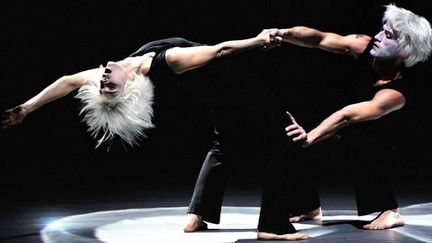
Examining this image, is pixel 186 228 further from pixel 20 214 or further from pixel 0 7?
pixel 0 7

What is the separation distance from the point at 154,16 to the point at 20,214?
249 centimetres

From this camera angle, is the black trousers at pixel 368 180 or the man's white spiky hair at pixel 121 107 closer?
the man's white spiky hair at pixel 121 107

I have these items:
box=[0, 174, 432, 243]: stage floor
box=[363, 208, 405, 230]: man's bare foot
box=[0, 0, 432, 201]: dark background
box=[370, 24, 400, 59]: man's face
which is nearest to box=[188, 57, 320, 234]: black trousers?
box=[0, 174, 432, 243]: stage floor

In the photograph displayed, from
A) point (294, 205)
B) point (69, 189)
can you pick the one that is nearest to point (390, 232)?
point (294, 205)

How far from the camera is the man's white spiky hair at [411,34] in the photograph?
3.77 m

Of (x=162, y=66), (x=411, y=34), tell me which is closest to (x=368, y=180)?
(x=411, y=34)

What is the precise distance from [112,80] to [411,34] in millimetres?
1583

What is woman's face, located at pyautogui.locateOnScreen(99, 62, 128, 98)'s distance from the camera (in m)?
3.55

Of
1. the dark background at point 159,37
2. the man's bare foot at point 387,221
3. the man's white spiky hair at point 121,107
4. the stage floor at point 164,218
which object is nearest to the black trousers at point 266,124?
the stage floor at point 164,218

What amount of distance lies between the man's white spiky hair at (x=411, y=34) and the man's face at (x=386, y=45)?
0.03 m

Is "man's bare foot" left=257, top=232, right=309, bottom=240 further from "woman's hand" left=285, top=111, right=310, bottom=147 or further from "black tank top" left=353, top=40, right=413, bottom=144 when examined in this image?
"black tank top" left=353, top=40, right=413, bottom=144

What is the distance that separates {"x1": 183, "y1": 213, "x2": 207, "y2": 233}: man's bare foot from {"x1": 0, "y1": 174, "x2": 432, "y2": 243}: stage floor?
0.19 feet

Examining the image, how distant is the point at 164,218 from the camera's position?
425 cm

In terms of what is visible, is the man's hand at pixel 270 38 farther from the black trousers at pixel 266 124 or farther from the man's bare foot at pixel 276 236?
the man's bare foot at pixel 276 236
